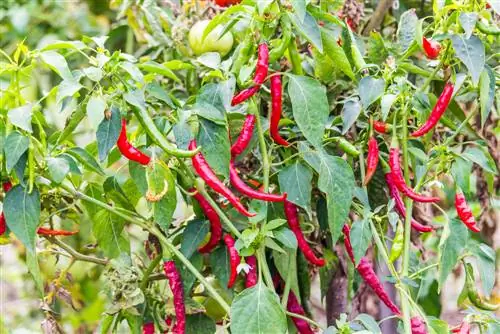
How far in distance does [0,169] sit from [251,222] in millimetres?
290

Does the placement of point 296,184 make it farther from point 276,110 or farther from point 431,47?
point 431,47

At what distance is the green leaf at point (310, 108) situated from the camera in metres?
0.95

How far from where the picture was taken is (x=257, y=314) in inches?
36.7

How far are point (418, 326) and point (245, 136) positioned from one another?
0.95ft

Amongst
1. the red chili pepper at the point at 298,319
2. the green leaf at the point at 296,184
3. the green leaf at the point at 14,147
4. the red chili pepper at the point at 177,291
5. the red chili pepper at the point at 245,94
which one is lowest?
the red chili pepper at the point at 298,319

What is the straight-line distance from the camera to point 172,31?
1.41 m

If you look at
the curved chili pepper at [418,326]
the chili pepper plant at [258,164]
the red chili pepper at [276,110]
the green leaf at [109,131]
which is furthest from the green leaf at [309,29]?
the curved chili pepper at [418,326]

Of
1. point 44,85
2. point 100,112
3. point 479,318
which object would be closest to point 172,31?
point 100,112

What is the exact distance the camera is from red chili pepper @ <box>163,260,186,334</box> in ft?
3.45

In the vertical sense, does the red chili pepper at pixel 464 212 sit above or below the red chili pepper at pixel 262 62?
below

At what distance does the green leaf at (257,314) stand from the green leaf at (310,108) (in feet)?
0.59

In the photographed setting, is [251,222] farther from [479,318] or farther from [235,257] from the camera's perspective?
[479,318]

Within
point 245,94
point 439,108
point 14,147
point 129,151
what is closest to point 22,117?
point 14,147

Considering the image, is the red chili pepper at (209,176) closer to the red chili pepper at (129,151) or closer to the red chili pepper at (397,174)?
the red chili pepper at (129,151)
